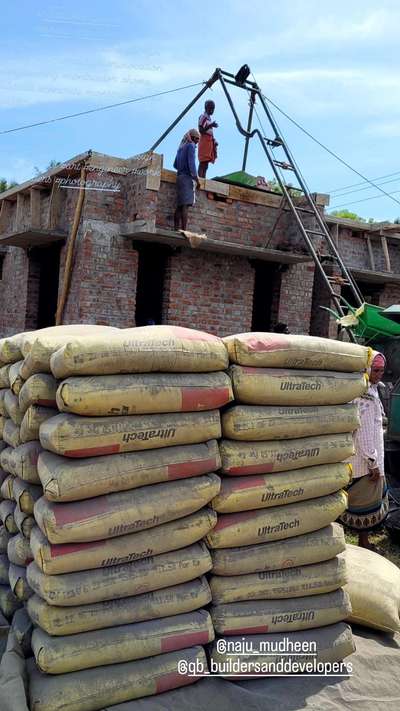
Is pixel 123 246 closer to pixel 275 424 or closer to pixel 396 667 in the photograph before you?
pixel 275 424

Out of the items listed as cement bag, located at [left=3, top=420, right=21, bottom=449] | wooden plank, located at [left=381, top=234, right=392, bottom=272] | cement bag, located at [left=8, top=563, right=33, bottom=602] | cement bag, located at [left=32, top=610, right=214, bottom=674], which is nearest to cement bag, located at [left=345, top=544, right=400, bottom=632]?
cement bag, located at [left=32, top=610, right=214, bottom=674]

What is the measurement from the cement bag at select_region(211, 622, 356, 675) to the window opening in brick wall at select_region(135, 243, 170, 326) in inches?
252

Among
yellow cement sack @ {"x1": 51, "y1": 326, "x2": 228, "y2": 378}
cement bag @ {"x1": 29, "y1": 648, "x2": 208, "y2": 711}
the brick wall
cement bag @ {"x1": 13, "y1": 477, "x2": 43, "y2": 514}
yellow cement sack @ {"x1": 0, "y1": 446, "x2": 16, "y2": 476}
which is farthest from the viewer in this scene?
the brick wall

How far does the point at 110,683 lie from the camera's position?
90.8 inches

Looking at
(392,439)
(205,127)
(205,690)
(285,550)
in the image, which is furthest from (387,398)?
(205,127)

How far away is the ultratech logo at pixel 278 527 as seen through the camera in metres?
2.72

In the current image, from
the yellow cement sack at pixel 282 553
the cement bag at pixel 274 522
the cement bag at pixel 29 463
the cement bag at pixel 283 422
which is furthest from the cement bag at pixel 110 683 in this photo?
the cement bag at pixel 283 422

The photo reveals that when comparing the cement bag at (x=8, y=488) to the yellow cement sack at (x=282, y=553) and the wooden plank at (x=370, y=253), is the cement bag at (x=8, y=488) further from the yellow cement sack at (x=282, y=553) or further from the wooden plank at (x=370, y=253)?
the wooden plank at (x=370, y=253)

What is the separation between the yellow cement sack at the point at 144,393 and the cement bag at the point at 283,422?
0.36 ft

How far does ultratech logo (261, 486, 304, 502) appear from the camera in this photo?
8.96 feet

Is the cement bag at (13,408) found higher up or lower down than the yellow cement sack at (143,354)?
lower down

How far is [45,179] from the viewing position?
902cm

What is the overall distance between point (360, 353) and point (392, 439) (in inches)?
130

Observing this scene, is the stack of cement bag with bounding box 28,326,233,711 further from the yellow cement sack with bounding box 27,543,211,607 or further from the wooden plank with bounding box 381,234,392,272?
the wooden plank with bounding box 381,234,392,272
